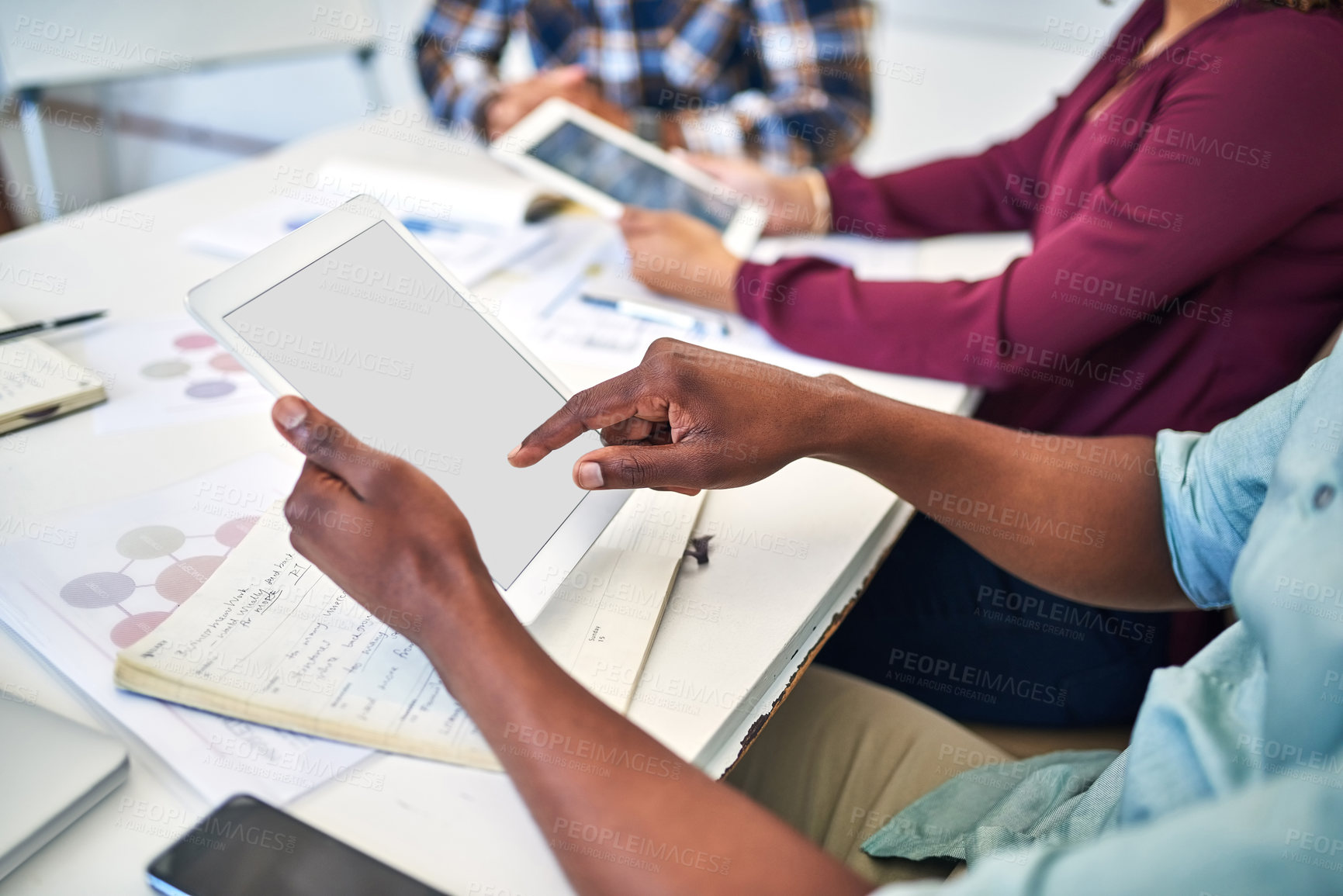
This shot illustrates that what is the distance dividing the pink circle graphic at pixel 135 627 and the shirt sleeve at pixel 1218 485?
0.65 m

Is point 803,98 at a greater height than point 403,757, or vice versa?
point 803,98

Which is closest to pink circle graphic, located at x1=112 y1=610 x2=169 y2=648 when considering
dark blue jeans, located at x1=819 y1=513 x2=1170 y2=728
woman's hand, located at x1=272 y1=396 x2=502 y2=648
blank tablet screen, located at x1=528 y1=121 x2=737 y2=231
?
woman's hand, located at x1=272 y1=396 x2=502 y2=648

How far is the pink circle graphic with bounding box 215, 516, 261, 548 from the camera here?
1.86 ft

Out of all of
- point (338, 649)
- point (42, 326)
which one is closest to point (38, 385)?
point (42, 326)

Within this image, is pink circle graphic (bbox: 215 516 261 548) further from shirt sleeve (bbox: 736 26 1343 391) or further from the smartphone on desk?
shirt sleeve (bbox: 736 26 1343 391)

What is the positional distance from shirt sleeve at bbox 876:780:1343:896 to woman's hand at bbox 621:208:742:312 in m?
0.67

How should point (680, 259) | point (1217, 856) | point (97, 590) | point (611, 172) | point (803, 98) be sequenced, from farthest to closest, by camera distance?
point (803, 98)
point (611, 172)
point (680, 259)
point (97, 590)
point (1217, 856)

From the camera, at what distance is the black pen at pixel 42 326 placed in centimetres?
73

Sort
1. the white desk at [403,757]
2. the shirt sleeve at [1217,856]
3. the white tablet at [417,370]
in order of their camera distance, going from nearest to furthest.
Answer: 1. the shirt sleeve at [1217,856]
2. the white desk at [403,757]
3. the white tablet at [417,370]

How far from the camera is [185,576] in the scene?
0.54 meters

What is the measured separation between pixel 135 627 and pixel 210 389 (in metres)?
0.29

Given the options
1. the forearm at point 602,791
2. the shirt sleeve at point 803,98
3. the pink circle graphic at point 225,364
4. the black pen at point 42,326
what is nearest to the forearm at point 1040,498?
the forearm at point 602,791

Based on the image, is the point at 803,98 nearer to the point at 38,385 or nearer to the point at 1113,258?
the point at 1113,258

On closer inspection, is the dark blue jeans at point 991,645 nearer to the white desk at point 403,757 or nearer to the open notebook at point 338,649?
the white desk at point 403,757
